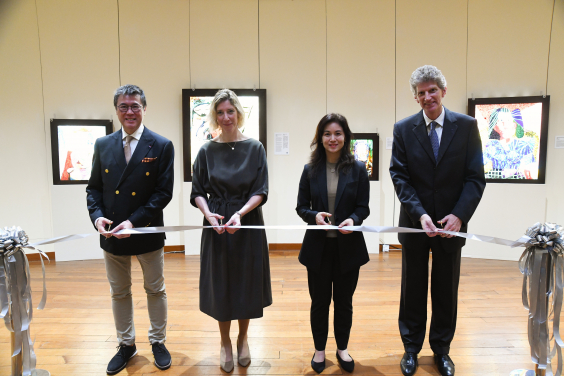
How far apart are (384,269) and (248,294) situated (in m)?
3.10

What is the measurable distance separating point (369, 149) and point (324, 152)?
3442 millimetres

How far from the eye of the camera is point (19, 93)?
532cm

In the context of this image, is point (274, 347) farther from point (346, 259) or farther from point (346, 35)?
point (346, 35)

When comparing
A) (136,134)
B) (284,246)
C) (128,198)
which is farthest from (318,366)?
(284,246)

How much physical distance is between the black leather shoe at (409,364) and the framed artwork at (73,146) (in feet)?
16.7

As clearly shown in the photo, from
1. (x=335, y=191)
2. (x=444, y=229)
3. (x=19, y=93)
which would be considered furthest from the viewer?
(x=19, y=93)

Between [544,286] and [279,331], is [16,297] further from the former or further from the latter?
[544,286]

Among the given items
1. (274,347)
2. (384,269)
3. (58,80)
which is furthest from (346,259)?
(58,80)

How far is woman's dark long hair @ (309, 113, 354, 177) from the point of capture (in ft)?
7.77

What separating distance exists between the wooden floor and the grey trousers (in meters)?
0.24

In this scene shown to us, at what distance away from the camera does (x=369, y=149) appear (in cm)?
570

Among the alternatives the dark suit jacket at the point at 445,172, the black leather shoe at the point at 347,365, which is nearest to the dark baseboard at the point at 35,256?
the black leather shoe at the point at 347,365

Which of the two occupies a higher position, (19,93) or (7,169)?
(19,93)

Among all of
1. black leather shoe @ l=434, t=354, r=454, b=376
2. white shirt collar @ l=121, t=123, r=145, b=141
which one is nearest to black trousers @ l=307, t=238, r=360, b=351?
black leather shoe @ l=434, t=354, r=454, b=376
